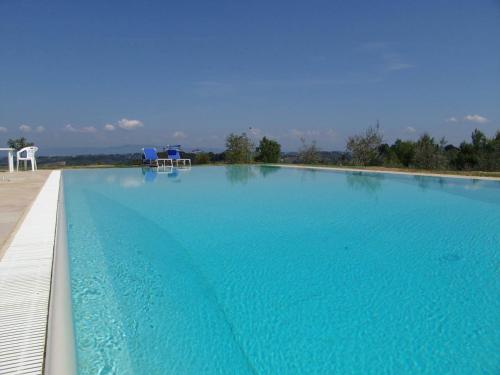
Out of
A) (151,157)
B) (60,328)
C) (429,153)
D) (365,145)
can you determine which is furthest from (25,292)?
(429,153)

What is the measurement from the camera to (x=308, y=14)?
45.8 feet

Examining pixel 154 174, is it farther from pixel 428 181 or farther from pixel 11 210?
pixel 428 181

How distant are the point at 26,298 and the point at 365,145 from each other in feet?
52.3

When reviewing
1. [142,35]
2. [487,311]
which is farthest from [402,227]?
[142,35]

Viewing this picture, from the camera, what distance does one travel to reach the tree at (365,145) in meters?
15.6

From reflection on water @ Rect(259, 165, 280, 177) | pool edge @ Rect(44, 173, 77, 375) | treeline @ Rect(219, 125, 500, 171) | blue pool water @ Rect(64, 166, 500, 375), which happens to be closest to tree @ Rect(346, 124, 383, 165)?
treeline @ Rect(219, 125, 500, 171)

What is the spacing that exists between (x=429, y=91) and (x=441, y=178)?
10.6m

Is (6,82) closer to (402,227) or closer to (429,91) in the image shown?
(402,227)

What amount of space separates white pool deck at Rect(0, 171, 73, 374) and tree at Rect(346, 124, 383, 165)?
48.6 feet

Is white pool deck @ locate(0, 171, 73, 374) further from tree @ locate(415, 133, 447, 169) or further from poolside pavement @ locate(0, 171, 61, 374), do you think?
tree @ locate(415, 133, 447, 169)

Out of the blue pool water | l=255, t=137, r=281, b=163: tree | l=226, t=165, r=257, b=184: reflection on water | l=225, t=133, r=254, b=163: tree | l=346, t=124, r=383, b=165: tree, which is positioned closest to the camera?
the blue pool water

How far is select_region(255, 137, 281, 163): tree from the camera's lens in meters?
18.5

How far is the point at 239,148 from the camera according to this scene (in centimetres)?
1773

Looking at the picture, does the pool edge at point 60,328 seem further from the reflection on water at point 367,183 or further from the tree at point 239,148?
the tree at point 239,148
